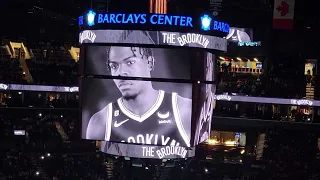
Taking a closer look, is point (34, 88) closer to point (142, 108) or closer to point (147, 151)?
point (147, 151)

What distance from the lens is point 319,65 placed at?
1329 inches

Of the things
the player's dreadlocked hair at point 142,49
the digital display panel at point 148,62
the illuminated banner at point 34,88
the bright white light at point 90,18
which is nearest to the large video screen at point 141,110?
the digital display panel at point 148,62

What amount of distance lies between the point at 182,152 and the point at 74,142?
1327 cm

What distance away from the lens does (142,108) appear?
55.4 ft

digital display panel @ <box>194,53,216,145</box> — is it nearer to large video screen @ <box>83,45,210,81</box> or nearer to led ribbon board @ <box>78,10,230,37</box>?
large video screen @ <box>83,45,210,81</box>

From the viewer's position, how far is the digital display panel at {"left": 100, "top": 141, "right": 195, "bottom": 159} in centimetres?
1745

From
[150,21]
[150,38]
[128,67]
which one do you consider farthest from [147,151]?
[150,21]

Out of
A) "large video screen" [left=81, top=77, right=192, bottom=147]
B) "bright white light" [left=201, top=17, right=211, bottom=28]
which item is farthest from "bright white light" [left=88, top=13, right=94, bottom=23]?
"bright white light" [left=201, top=17, right=211, bottom=28]

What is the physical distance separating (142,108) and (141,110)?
0.07 m

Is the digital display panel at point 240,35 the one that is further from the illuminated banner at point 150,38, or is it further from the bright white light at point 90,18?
the bright white light at point 90,18

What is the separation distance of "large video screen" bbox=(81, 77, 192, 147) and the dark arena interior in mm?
2342

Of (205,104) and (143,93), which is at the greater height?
(143,93)

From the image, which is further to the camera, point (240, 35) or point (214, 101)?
point (240, 35)

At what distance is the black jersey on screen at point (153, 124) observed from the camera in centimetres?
1675
